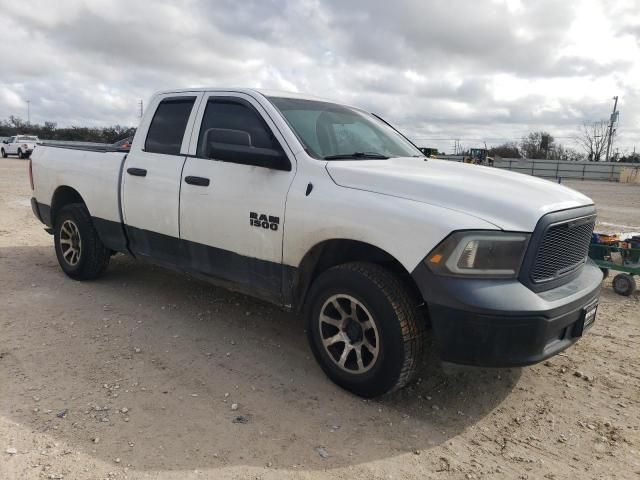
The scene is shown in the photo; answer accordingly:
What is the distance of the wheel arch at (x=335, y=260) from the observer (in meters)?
3.21

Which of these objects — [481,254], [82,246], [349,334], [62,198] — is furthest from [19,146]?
[481,254]

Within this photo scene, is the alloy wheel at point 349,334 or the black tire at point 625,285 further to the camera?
the black tire at point 625,285

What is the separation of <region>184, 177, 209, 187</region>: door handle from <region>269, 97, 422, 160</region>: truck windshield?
80 centimetres

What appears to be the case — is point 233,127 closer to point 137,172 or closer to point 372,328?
point 137,172

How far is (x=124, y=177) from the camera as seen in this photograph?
470 cm

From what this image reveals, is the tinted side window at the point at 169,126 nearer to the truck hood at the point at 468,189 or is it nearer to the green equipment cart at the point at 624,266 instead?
the truck hood at the point at 468,189

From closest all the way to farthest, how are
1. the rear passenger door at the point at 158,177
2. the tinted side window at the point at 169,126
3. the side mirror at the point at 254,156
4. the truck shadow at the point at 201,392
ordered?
the truck shadow at the point at 201,392 → the side mirror at the point at 254,156 → the rear passenger door at the point at 158,177 → the tinted side window at the point at 169,126

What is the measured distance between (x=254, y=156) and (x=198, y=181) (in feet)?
2.48

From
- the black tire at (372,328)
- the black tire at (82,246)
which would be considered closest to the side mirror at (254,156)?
the black tire at (372,328)

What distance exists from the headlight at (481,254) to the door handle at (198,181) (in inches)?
77.5

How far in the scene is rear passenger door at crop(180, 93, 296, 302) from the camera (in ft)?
11.6

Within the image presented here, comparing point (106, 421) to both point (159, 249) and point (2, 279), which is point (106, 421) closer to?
point (159, 249)

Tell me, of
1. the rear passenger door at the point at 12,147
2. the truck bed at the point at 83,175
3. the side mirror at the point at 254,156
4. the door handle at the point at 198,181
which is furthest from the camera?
the rear passenger door at the point at 12,147

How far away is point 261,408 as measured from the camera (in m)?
3.17
